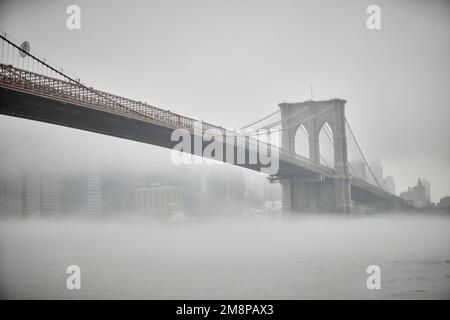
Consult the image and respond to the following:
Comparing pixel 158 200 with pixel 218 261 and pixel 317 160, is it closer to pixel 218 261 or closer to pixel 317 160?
pixel 218 261

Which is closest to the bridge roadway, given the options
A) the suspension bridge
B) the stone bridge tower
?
the suspension bridge

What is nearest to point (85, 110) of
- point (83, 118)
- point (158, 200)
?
point (83, 118)

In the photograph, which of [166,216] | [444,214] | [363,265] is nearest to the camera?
[363,265]

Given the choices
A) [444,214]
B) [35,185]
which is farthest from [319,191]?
[35,185]

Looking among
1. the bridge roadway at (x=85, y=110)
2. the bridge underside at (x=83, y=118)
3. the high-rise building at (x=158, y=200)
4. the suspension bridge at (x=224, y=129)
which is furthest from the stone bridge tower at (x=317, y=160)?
the bridge underside at (x=83, y=118)

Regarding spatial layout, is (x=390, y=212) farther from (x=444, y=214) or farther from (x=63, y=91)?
(x=63, y=91)

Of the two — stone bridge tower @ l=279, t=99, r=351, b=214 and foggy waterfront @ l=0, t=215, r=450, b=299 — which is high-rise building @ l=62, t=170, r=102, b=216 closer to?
foggy waterfront @ l=0, t=215, r=450, b=299
